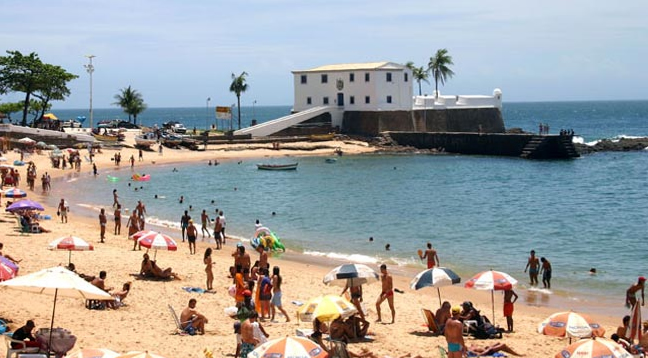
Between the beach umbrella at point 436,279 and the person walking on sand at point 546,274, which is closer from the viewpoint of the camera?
the beach umbrella at point 436,279

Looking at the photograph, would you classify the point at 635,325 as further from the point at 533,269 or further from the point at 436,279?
the point at 533,269

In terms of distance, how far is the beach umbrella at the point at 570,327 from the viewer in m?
15.1

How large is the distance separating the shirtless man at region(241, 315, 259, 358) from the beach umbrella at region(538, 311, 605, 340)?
17.5 ft

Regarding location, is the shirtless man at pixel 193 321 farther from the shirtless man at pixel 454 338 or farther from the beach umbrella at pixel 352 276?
the shirtless man at pixel 454 338

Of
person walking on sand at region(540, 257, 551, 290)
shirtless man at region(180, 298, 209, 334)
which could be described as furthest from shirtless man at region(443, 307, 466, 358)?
person walking on sand at region(540, 257, 551, 290)

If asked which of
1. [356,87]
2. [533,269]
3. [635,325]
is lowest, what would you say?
[533,269]

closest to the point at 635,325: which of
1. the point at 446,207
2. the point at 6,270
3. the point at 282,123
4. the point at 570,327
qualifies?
the point at 570,327

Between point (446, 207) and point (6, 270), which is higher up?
point (6, 270)

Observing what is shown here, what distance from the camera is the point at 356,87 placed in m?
81.1

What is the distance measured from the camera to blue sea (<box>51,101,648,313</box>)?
29219mm

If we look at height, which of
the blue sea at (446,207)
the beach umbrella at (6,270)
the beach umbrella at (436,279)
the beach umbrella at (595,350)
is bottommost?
the blue sea at (446,207)

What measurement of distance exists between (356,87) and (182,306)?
209 feet

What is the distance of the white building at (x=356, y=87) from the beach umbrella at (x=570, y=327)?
214 feet

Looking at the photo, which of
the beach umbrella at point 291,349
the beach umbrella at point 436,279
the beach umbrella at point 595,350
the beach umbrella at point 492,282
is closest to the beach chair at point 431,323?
the beach umbrella at point 436,279
